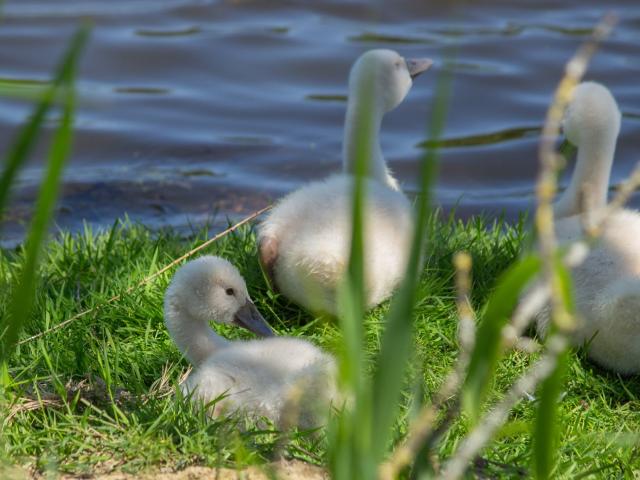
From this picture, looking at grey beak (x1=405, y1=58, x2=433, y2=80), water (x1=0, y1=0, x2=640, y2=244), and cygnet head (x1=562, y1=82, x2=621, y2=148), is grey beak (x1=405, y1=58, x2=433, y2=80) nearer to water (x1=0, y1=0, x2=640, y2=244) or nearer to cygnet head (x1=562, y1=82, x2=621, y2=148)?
cygnet head (x1=562, y1=82, x2=621, y2=148)

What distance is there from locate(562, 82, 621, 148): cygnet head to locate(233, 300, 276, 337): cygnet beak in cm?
214

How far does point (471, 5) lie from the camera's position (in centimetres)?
1267

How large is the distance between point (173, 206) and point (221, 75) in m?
2.88

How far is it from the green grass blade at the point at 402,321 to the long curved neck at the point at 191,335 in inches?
79.8

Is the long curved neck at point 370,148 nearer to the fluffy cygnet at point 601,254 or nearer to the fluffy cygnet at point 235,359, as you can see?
the fluffy cygnet at point 601,254

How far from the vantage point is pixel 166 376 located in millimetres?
4184

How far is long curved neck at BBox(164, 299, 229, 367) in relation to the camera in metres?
4.14

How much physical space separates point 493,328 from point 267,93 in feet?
29.1

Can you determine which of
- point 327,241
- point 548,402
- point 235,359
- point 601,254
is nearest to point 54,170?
point 548,402

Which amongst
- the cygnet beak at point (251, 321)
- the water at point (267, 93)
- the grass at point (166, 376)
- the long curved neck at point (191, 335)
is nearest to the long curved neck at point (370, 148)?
the grass at point (166, 376)

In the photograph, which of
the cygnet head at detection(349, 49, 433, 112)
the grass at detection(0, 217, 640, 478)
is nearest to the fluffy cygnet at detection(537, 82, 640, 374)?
the grass at detection(0, 217, 640, 478)

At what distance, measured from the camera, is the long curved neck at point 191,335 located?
414cm

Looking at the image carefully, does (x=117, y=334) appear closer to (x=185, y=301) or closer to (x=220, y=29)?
(x=185, y=301)

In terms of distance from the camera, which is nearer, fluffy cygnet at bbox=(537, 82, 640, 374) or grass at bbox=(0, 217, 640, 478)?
grass at bbox=(0, 217, 640, 478)
